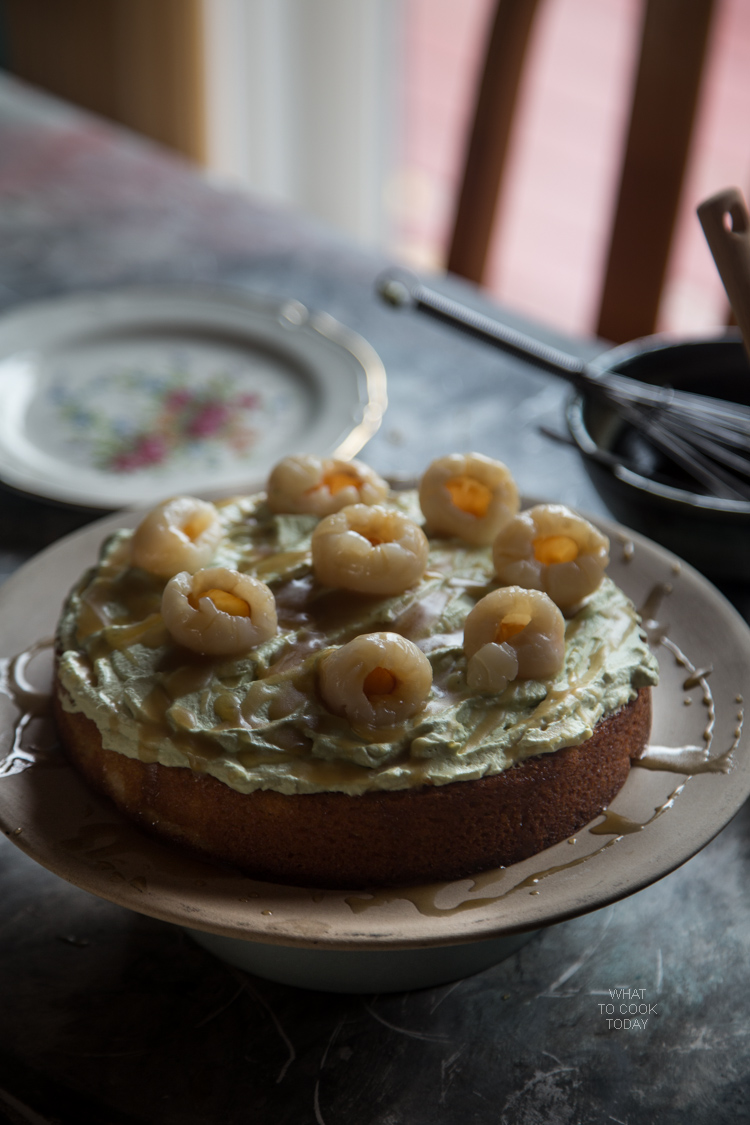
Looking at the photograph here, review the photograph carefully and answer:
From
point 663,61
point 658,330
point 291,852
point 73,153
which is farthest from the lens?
point 73,153

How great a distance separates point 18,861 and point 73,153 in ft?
6.27

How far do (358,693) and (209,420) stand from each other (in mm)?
875

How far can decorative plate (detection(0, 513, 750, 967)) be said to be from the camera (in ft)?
2.21

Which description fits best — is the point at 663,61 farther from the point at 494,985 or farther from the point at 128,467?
the point at 494,985

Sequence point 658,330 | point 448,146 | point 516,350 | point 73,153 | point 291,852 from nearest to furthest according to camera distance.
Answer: point 291,852 < point 516,350 < point 658,330 < point 73,153 < point 448,146

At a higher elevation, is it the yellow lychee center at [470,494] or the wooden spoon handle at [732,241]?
the wooden spoon handle at [732,241]

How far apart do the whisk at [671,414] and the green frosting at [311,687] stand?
0.37 metres

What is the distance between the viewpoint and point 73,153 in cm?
236

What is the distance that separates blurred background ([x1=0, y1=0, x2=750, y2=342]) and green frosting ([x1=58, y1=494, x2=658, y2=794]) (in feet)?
7.73

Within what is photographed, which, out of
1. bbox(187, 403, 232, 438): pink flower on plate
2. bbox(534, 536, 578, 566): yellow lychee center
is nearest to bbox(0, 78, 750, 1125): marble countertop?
bbox(534, 536, 578, 566): yellow lychee center

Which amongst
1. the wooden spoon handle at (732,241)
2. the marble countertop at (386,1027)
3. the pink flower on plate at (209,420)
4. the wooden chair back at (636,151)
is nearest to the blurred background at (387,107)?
the wooden chair back at (636,151)

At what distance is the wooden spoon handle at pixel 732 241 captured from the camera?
0.85 metres

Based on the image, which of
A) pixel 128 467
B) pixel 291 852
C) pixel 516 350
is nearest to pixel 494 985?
pixel 291 852

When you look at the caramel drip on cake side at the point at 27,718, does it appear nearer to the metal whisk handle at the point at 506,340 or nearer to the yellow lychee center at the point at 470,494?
the yellow lychee center at the point at 470,494
